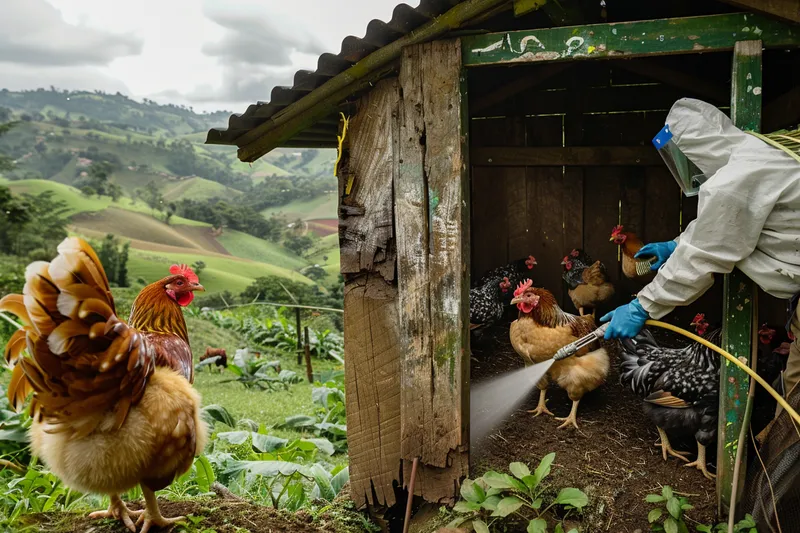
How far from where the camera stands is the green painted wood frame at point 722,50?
10.1ft

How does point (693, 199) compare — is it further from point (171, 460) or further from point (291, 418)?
point (171, 460)

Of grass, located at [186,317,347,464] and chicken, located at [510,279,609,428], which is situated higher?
chicken, located at [510,279,609,428]

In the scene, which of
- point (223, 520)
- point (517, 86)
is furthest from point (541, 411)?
point (517, 86)

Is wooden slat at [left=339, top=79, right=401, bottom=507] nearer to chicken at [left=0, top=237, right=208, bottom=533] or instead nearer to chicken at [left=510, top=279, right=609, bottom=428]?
chicken at [left=0, top=237, right=208, bottom=533]

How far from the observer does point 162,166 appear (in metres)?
29.8

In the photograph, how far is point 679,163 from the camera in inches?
138

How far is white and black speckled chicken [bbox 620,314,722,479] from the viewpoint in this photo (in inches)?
151

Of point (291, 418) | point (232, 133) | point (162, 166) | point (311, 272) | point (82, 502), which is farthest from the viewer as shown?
point (162, 166)

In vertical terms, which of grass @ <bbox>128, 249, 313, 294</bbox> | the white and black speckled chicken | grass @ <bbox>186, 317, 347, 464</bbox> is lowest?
grass @ <bbox>186, 317, 347, 464</bbox>

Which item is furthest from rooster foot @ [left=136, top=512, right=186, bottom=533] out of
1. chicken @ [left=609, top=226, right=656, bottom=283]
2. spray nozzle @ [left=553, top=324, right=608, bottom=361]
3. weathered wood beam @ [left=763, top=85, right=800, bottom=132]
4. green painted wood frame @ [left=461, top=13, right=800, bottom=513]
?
→ weathered wood beam @ [left=763, top=85, right=800, bottom=132]

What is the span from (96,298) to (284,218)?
76.5ft

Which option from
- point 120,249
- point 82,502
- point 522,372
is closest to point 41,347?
point 82,502

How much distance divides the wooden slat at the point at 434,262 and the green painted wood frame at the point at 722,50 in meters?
0.38

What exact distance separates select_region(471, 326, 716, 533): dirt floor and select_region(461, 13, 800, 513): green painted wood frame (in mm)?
453
